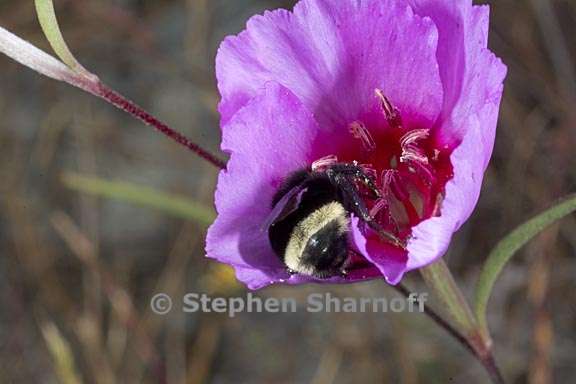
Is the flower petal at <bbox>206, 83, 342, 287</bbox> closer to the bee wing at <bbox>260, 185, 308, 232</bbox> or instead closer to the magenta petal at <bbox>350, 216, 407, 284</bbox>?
the bee wing at <bbox>260, 185, 308, 232</bbox>

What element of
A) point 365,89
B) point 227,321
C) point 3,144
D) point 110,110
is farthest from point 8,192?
point 365,89

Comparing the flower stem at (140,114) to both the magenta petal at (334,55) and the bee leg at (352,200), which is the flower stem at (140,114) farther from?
the bee leg at (352,200)

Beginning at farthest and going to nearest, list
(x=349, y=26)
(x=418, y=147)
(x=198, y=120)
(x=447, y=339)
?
(x=198, y=120) → (x=447, y=339) → (x=418, y=147) → (x=349, y=26)

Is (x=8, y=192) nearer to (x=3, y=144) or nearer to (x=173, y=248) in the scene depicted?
(x=3, y=144)

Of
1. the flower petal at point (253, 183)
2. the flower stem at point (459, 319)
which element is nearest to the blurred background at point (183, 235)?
the flower stem at point (459, 319)

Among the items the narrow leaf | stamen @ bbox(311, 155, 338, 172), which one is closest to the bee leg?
stamen @ bbox(311, 155, 338, 172)

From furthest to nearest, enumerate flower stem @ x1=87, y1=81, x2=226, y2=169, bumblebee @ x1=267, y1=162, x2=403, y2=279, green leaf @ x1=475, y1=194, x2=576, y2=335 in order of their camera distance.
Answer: green leaf @ x1=475, y1=194, x2=576, y2=335, flower stem @ x1=87, y1=81, x2=226, y2=169, bumblebee @ x1=267, y1=162, x2=403, y2=279
